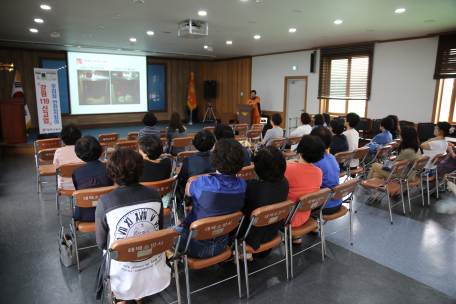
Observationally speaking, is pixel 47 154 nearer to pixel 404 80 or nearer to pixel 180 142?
pixel 180 142

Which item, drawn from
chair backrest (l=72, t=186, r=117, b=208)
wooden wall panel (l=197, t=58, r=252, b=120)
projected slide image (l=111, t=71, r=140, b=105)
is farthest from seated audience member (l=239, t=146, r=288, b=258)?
projected slide image (l=111, t=71, r=140, b=105)

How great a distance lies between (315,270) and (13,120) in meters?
8.26

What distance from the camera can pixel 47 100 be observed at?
8281 mm

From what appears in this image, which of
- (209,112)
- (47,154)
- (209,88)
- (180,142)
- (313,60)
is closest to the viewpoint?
(47,154)

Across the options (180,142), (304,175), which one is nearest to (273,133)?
(180,142)

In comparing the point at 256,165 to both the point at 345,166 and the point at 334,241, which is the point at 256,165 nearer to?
the point at 334,241

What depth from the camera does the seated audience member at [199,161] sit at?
2971mm

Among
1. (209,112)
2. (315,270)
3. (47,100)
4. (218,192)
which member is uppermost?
(47,100)

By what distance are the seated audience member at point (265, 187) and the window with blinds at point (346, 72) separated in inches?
294

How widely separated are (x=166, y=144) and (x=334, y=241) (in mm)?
3519

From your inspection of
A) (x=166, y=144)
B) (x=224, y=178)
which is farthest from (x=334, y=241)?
(x=166, y=144)

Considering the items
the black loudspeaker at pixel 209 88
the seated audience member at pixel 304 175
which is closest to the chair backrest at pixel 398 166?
the seated audience member at pixel 304 175

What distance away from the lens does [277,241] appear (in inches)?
97.3

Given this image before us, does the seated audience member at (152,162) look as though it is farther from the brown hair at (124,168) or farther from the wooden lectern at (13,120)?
the wooden lectern at (13,120)
